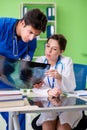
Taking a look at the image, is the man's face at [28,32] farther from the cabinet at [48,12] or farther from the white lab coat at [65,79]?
the cabinet at [48,12]

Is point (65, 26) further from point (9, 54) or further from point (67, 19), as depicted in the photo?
point (9, 54)

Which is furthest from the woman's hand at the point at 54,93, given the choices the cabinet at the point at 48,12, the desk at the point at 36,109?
the cabinet at the point at 48,12

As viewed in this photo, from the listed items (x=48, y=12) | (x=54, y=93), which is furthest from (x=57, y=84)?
(x=48, y=12)

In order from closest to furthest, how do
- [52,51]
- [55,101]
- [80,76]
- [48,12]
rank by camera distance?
[55,101] → [52,51] → [80,76] → [48,12]

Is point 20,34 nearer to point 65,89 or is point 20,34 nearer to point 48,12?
point 65,89

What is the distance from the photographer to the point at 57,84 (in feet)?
5.98

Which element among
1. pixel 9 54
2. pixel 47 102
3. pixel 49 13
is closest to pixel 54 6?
pixel 49 13

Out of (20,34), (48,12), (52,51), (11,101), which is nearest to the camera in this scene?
(11,101)

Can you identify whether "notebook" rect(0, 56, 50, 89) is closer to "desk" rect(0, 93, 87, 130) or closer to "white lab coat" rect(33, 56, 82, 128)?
"white lab coat" rect(33, 56, 82, 128)

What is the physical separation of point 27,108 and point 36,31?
52 cm

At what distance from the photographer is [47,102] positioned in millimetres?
1448

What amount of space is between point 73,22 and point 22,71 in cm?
303

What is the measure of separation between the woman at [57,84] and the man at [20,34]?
0.18m

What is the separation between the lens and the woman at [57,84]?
1.75 metres
